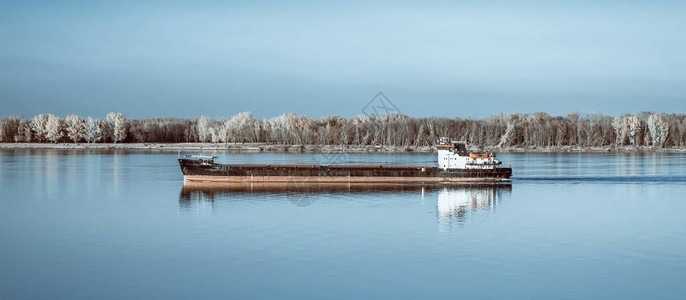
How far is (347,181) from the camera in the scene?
38.0 meters

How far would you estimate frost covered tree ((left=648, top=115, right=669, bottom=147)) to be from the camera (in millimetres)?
112863

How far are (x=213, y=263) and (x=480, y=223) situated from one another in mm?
10965

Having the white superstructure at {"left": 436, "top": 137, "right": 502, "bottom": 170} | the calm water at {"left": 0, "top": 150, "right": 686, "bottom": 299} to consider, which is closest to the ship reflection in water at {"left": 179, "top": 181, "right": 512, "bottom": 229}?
the calm water at {"left": 0, "top": 150, "right": 686, "bottom": 299}

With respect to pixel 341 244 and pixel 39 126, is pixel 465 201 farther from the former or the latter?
pixel 39 126

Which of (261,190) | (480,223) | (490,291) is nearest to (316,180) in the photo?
(261,190)

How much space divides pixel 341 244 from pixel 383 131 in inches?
3613

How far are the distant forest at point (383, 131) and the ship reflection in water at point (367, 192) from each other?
71.8 m

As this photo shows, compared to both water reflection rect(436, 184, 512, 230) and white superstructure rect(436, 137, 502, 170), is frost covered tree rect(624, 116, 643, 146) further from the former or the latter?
water reflection rect(436, 184, 512, 230)

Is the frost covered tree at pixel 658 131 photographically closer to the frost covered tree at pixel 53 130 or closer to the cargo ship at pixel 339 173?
the cargo ship at pixel 339 173

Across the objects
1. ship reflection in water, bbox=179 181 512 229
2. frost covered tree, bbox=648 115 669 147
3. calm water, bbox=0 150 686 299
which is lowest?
calm water, bbox=0 150 686 299

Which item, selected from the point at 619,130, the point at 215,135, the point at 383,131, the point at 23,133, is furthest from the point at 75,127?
the point at 619,130

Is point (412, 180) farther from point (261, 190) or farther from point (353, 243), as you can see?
point (353, 243)

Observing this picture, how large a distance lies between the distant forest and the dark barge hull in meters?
69.5

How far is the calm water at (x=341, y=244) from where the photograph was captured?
14539 mm
